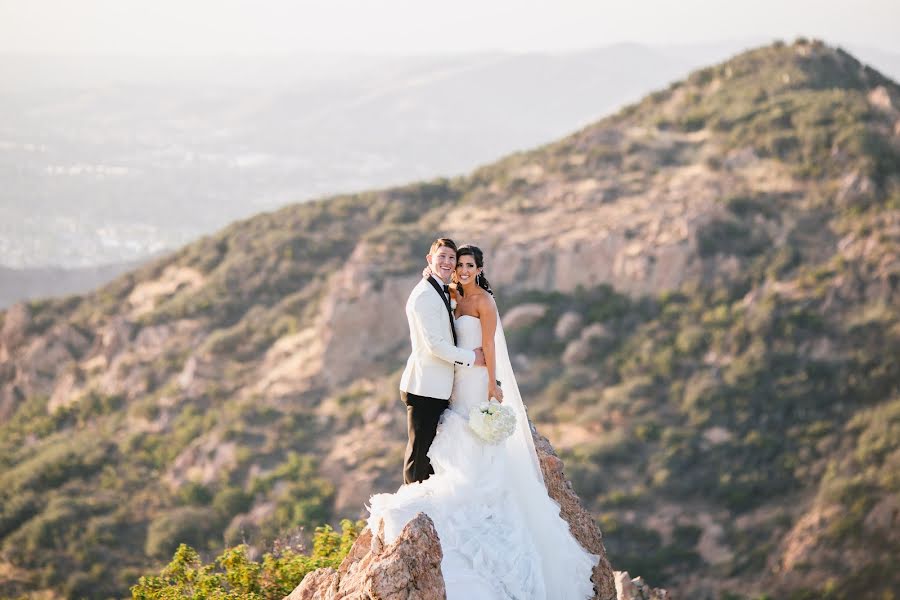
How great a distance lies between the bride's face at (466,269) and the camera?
6520 millimetres

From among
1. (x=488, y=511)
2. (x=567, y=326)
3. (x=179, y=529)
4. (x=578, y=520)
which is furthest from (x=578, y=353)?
(x=488, y=511)

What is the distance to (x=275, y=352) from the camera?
25.5 metres

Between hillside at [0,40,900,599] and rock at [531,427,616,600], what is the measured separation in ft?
35.6

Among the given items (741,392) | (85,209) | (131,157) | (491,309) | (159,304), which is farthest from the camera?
(131,157)

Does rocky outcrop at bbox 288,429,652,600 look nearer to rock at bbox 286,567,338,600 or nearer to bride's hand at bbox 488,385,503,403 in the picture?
rock at bbox 286,567,338,600

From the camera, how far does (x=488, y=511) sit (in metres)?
6.26

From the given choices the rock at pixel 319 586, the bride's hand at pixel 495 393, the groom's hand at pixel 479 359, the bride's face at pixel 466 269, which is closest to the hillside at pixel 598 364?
the rock at pixel 319 586

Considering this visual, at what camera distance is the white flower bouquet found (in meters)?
6.30

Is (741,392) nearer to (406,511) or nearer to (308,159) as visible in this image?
(406,511)

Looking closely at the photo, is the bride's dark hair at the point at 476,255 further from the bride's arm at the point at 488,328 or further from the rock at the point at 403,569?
the rock at the point at 403,569

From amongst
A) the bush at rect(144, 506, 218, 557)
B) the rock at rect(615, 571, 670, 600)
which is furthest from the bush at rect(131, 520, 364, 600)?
the bush at rect(144, 506, 218, 557)

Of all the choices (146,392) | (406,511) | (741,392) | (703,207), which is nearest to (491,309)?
(406,511)

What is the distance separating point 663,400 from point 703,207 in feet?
19.2

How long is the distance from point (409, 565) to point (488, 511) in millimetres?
879
